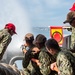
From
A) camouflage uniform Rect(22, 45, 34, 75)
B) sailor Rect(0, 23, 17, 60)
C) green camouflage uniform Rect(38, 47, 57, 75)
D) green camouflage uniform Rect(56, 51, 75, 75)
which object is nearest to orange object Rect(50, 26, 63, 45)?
sailor Rect(0, 23, 17, 60)

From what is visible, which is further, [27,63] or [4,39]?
[4,39]

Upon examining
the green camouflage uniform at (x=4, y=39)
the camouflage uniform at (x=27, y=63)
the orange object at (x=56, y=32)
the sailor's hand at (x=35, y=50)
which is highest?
the orange object at (x=56, y=32)

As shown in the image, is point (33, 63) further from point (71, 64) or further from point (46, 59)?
point (71, 64)

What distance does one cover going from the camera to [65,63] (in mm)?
5305

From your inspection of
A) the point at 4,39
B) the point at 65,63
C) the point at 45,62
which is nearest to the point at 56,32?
the point at 4,39

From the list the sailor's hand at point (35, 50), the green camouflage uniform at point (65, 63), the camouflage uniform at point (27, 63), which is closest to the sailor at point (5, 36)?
the camouflage uniform at point (27, 63)

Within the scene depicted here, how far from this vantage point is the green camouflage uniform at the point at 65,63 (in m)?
5.29

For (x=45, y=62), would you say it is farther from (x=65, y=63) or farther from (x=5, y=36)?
(x=5, y=36)

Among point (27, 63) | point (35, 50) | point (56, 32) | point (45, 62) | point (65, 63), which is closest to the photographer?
point (65, 63)

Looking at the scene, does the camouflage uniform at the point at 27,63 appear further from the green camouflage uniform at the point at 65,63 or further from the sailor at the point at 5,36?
the green camouflage uniform at the point at 65,63

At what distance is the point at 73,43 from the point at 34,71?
43.5 inches

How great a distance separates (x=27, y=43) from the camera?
7.17 metres

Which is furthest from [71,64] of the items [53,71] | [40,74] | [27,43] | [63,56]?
[27,43]

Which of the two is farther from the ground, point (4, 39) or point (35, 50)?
point (4, 39)
